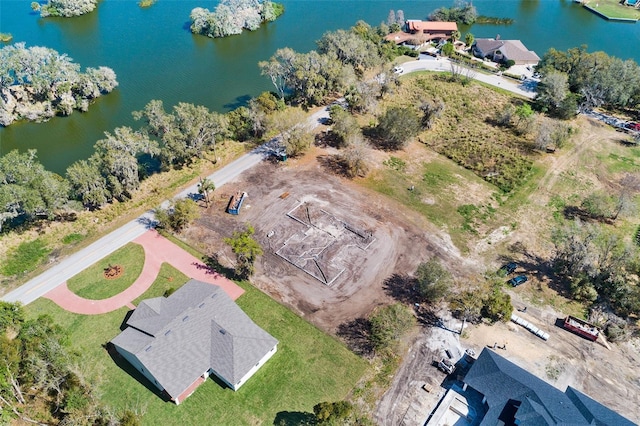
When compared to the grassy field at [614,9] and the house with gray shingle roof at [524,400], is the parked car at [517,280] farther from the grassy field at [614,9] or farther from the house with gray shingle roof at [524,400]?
the grassy field at [614,9]

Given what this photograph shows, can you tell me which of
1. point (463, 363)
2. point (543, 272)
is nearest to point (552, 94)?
point (543, 272)

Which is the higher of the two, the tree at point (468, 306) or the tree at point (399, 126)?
the tree at point (399, 126)

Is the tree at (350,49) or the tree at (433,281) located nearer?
the tree at (433,281)

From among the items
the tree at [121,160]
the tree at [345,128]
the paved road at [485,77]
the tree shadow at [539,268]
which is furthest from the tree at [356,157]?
the paved road at [485,77]

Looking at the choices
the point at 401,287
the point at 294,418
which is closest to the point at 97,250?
the point at 294,418

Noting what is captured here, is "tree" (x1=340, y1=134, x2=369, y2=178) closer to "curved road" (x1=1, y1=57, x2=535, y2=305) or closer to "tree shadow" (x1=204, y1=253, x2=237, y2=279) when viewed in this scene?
"curved road" (x1=1, y1=57, x2=535, y2=305)

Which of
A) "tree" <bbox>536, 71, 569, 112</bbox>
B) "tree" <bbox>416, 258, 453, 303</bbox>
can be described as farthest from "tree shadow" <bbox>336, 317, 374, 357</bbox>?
"tree" <bbox>536, 71, 569, 112</bbox>

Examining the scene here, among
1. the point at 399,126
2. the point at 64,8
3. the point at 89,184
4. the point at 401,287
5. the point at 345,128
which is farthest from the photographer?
the point at 64,8

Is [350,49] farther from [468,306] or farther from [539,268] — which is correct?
[468,306]
